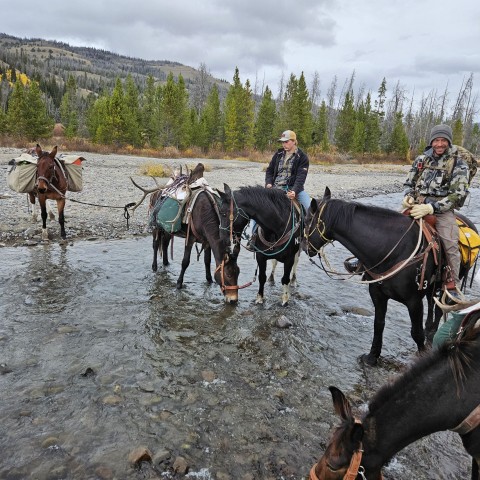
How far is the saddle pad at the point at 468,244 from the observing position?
4.58m

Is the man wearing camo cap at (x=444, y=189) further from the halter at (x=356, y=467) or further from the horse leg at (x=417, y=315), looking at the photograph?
the halter at (x=356, y=467)

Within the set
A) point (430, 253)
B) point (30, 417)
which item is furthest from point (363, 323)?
point (30, 417)

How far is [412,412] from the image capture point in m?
2.02

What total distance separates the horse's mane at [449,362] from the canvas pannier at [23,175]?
9.12m

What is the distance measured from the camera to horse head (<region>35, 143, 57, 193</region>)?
8.21m

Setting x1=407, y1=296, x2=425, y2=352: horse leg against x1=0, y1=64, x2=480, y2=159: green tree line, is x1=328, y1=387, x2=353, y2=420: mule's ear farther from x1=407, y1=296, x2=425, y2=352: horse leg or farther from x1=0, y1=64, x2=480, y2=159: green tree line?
x1=0, y1=64, x2=480, y2=159: green tree line

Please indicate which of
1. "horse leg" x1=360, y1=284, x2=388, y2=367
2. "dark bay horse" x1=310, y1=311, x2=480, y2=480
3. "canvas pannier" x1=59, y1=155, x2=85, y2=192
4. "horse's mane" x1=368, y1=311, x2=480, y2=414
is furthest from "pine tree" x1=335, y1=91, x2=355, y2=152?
"dark bay horse" x1=310, y1=311, x2=480, y2=480

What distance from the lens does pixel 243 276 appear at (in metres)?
7.96

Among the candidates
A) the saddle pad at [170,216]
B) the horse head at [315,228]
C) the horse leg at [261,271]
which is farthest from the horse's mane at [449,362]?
the saddle pad at [170,216]

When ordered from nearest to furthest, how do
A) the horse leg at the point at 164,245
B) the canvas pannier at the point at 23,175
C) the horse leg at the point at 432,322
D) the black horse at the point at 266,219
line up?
the horse leg at the point at 432,322 < the black horse at the point at 266,219 < the horse leg at the point at 164,245 < the canvas pannier at the point at 23,175

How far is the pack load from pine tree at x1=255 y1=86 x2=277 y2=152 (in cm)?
4347

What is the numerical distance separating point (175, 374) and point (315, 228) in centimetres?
254

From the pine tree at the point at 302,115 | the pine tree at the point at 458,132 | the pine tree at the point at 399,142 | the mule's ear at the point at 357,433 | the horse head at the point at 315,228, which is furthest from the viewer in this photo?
the pine tree at the point at 458,132

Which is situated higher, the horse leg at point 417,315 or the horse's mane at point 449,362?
the horse's mane at point 449,362
